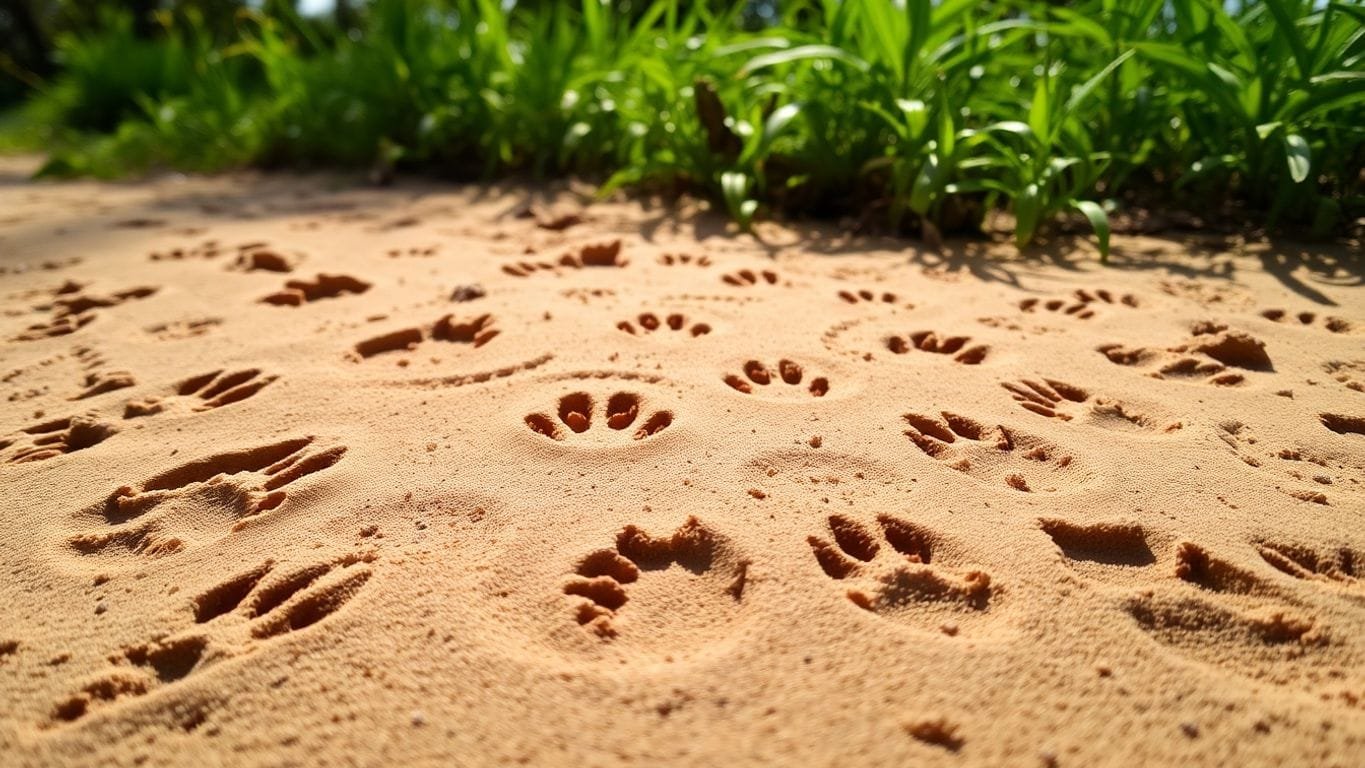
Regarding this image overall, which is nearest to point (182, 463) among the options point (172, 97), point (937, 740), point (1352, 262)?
point (937, 740)

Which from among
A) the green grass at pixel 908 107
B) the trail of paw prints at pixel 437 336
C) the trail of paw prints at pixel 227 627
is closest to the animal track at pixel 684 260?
the green grass at pixel 908 107

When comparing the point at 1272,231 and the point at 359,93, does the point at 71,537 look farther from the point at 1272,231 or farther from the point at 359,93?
the point at 359,93

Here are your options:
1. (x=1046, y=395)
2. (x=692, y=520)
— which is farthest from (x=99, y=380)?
(x=1046, y=395)

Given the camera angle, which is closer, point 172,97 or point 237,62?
point 172,97

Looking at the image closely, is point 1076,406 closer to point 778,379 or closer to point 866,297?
point 778,379

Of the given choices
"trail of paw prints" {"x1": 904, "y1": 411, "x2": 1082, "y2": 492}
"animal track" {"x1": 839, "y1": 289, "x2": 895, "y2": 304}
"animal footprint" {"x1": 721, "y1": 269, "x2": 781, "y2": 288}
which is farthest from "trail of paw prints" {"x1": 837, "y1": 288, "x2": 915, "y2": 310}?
"trail of paw prints" {"x1": 904, "y1": 411, "x2": 1082, "y2": 492}

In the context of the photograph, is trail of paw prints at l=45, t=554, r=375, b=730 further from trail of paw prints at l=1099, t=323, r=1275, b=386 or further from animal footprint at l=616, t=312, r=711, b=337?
trail of paw prints at l=1099, t=323, r=1275, b=386
